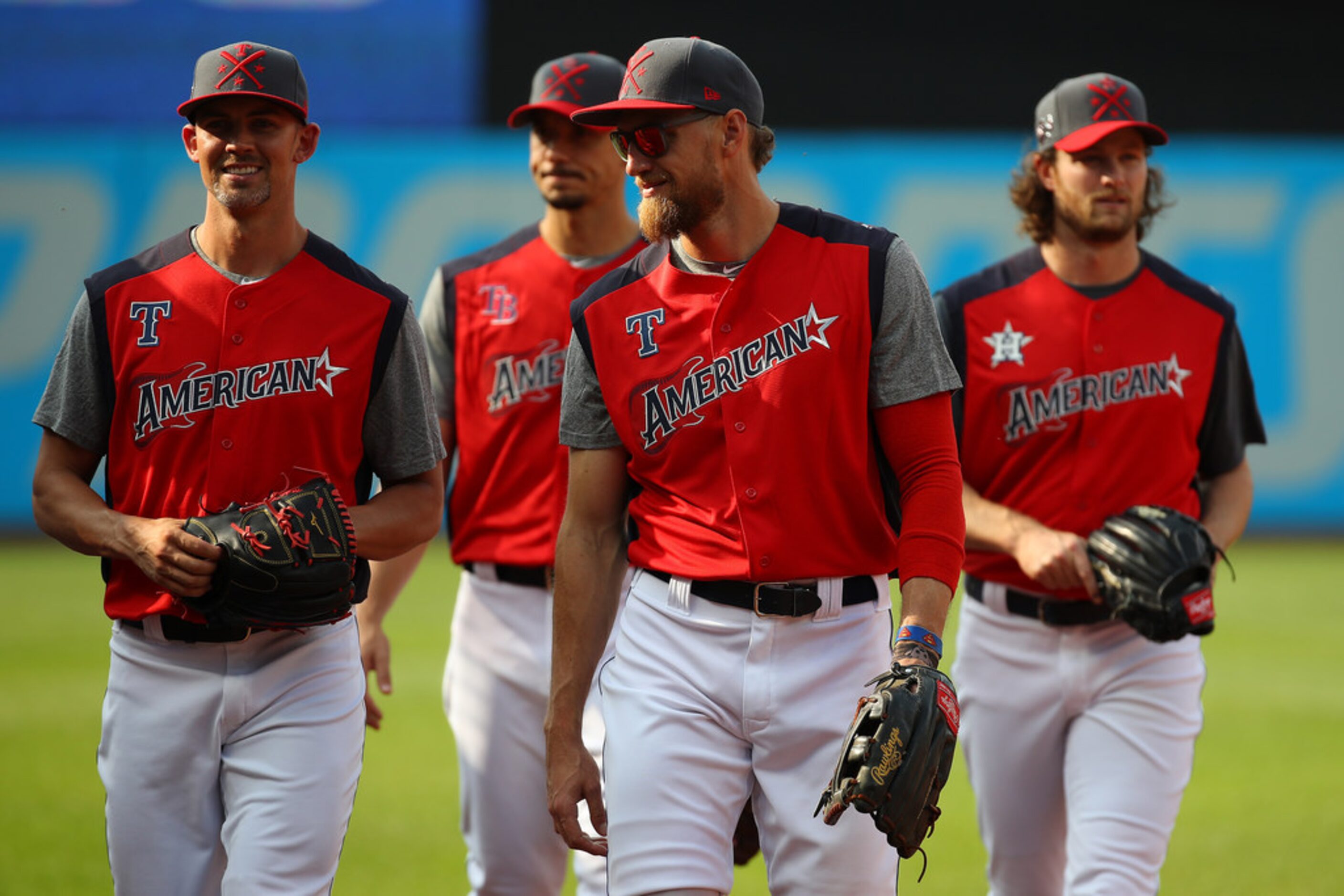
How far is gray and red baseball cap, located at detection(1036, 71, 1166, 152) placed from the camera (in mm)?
5473

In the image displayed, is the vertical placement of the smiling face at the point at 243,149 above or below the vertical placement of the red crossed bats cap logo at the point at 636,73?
below

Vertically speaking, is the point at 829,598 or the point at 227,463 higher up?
the point at 227,463

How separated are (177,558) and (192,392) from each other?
1.66 feet

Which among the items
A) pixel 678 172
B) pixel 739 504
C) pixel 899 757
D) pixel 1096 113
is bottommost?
pixel 899 757

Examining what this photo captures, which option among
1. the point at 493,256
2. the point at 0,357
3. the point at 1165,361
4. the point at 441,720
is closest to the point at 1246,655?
the point at 441,720

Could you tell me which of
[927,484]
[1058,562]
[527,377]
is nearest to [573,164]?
[527,377]

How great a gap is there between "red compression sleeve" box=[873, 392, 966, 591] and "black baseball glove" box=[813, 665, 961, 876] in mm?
291

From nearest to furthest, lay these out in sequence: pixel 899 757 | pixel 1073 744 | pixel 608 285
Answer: pixel 899 757, pixel 608 285, pixel 1073 744

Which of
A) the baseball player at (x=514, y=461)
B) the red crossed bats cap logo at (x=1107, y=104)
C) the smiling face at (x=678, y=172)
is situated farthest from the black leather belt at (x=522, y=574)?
the red crossed bats cap logo at (x=1107, y=104)

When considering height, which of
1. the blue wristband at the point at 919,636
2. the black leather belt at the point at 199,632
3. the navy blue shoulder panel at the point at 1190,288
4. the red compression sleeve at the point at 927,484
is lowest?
the black leather belt at the point at 199,632

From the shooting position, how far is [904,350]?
390cm

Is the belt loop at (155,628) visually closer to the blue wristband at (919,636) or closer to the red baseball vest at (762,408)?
the red baseball vest at (762,408)

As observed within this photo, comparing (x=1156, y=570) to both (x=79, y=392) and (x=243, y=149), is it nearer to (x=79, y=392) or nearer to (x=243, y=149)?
(x=243, y=149)

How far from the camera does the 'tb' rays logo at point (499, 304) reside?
5.78 metres
